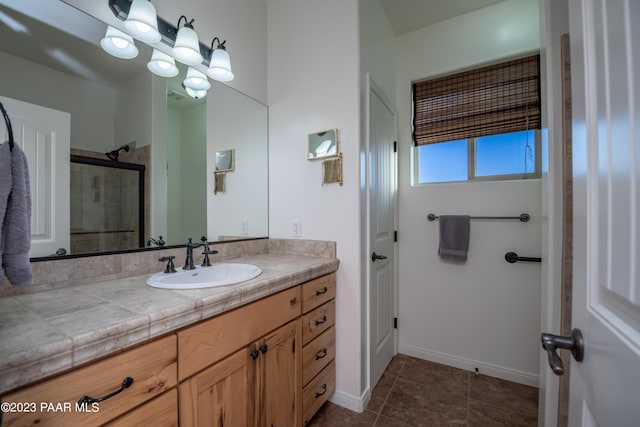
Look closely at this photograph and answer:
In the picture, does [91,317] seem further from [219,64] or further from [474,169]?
[474,169]

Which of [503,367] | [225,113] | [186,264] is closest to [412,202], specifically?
[503,367]

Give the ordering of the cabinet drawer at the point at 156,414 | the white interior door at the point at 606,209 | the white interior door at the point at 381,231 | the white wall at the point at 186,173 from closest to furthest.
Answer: the white interior door at the point at 606,209, the cabinet drawer at the point at 156,414, the white wall at the point at 186,173, the white interior door at the point at 381,231

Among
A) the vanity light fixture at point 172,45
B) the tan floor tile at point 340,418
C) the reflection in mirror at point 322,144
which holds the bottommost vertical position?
the tan floor tile at point 340,418

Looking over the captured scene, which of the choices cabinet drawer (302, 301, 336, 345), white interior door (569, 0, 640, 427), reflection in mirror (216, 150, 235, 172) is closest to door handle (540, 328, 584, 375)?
white interior door (569, 0, 640, 427)

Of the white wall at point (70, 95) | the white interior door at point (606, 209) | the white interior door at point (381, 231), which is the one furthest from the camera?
the white interior door at point (381, 231)

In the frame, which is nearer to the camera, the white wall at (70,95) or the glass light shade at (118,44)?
the white wall at (70,95)

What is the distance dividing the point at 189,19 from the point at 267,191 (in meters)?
1.11

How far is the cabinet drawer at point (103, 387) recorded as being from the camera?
0.52 metres

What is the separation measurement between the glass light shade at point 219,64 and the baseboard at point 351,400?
2136mm

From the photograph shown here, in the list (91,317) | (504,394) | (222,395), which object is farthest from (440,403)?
(91,317)

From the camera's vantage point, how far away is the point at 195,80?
150 cm

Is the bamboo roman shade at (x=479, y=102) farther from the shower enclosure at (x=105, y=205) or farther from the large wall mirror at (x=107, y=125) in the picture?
the shower enclosure at (x=105, y=205)

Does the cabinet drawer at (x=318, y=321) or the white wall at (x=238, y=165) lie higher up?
the white wall at (x=238, y=165)

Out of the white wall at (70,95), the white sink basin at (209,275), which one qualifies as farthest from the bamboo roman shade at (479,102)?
the white wall at (70,95)
